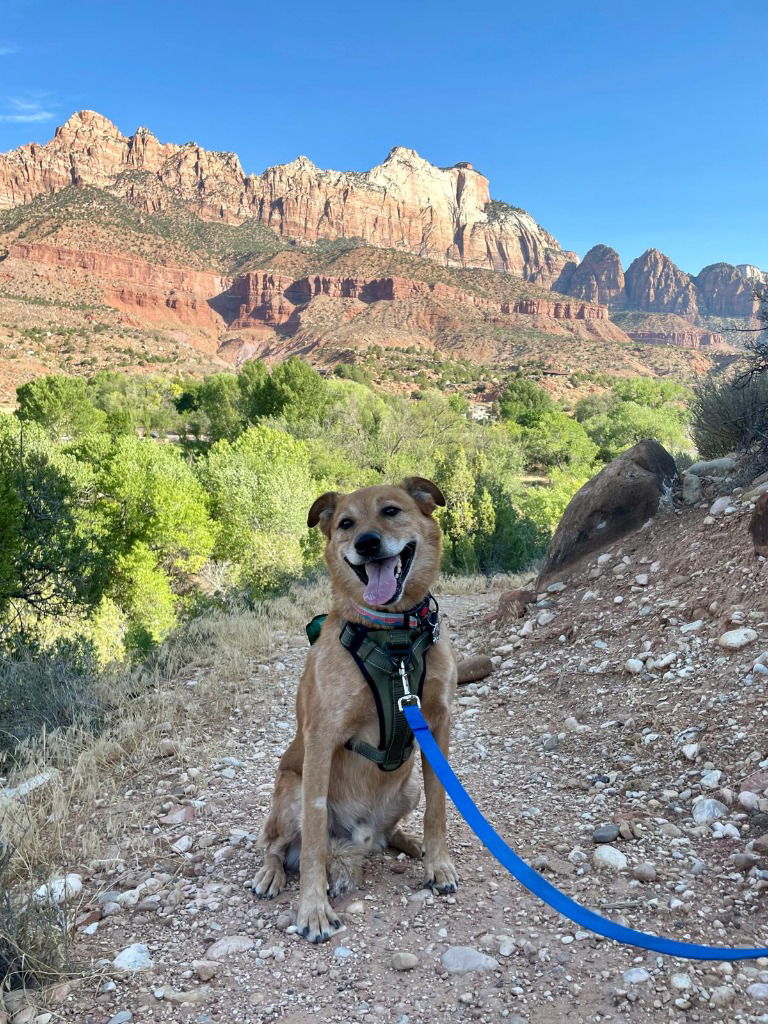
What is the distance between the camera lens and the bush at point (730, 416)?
7574 mm

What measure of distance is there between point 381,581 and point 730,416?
877 centimetres

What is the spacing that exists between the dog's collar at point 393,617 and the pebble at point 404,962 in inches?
50.1

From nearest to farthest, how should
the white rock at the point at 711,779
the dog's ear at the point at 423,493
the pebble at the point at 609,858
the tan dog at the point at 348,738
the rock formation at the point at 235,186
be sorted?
the tan dog at the point at 348,738, the pebble at the point at 609,858, the dog's ear at the point at 423,493, the white rock at the point at 711,779, the rock formation at the point at 235,186

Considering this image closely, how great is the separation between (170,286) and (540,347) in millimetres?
77568

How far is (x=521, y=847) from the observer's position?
10.8 ft

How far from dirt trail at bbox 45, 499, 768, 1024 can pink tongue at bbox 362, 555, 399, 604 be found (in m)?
1.37

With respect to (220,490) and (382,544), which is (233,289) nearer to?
(220,490)

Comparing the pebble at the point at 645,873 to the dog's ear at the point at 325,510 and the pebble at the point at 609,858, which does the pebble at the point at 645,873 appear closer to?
the pebble at the point at 609,858

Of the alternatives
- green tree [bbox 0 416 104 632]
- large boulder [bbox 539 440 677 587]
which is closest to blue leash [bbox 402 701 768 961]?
large boulder [bbox 539 440 677 587]

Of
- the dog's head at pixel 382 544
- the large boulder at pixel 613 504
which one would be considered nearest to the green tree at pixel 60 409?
the large boulder at pixel 613 504

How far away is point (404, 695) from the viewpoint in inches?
106

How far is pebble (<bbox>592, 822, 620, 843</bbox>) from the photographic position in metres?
3.19

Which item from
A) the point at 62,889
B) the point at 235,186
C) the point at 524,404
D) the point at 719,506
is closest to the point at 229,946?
the point at 62,889

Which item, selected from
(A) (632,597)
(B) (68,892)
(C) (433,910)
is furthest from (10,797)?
(A) (632,597)
